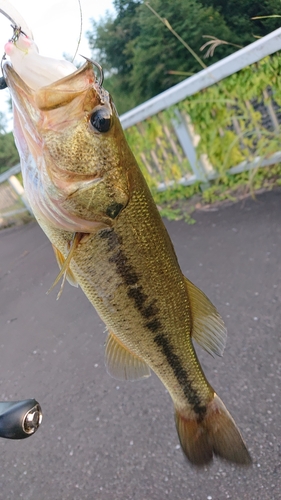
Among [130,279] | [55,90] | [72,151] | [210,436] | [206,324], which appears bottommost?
[210,436]

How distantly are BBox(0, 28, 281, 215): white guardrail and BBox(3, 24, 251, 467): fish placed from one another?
10.6 feet

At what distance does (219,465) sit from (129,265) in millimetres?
1775

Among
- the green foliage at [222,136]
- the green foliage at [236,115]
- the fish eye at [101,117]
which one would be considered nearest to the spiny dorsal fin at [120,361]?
the fish eye at [101,117]

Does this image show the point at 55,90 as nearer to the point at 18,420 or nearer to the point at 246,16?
the point at 18,420

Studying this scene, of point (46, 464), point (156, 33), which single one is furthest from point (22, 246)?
point (46, 464)

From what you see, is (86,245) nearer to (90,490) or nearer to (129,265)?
(129,265)

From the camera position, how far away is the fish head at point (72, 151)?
100 centimetres

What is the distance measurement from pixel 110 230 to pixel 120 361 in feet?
2.01

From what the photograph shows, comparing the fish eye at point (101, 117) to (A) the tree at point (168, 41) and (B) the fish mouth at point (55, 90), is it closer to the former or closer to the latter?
(B) the fish mouth at point (55, 90)

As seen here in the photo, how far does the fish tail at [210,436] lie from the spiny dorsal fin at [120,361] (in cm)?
28

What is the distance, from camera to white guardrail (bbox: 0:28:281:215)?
4309mm

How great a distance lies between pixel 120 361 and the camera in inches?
59.5

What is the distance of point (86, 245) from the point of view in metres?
1.19

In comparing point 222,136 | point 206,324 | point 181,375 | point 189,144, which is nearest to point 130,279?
point 206,324
